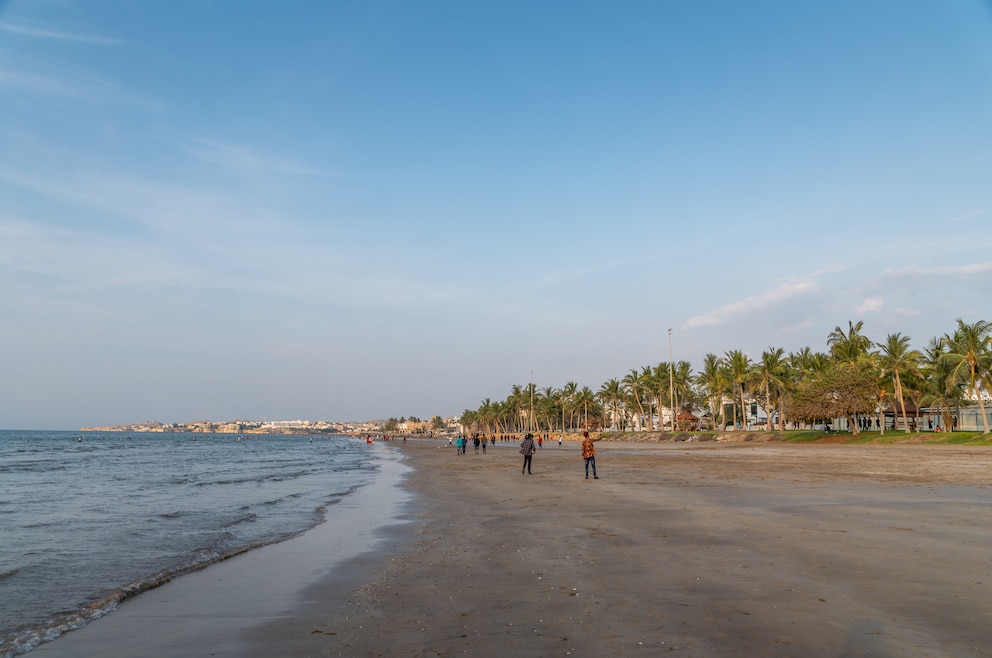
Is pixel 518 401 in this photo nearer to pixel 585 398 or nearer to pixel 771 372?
pixel 585 398

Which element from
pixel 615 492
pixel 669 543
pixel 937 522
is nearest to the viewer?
pixel 669 543

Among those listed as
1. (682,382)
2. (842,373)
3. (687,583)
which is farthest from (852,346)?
(687,583)

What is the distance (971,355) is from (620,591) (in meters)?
64.0

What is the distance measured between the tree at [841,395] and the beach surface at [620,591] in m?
56.0

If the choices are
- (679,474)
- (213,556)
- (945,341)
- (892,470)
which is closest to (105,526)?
(213,556)

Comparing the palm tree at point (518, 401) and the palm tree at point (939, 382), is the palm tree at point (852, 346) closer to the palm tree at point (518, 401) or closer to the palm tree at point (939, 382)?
the palm tree at point (939, 382)

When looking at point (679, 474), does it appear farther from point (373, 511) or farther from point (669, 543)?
point (669, 543)

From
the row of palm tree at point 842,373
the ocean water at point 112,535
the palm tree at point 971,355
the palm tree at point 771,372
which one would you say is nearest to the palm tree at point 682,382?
the row of palm tree at point 842,373

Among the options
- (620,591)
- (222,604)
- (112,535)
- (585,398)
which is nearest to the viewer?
(620,591)

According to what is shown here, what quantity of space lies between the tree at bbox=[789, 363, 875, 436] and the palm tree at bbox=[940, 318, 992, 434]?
754cm

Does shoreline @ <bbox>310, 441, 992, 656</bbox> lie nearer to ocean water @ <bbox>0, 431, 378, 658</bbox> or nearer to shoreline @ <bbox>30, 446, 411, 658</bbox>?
shoreline @ <bbox>30, 446, 411, 658</bbox>

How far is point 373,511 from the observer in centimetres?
1803

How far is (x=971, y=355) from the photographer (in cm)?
5694

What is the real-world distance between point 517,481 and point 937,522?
52.2ft
